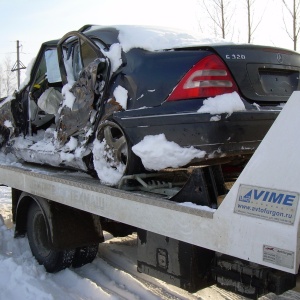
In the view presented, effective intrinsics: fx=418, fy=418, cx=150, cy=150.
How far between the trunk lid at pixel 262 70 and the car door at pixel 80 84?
1087mm

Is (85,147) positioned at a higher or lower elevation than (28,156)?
higher

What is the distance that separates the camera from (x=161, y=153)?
9.13 ft

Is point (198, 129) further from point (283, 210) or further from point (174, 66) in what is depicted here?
point (283, 210)

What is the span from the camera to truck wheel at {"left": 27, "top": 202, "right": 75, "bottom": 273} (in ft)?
13.6

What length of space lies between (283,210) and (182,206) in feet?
2.08

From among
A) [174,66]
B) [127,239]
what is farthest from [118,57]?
[127,239]

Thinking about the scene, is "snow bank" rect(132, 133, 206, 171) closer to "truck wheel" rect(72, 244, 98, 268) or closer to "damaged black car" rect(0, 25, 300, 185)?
"damaged black car" rect(0, 25, 300, 185)

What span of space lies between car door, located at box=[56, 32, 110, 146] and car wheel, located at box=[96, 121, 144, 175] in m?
0.29

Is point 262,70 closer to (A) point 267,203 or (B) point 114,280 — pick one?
(A) point 267,203

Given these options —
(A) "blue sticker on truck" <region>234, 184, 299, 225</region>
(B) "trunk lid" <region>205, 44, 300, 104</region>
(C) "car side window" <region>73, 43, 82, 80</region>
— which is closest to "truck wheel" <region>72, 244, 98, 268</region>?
(C) "car side window" <region>73, 43, 82, 80</region>

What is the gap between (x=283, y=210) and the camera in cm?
180

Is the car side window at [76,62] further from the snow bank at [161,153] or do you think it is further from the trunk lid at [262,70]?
the trunk lid at [262,70]

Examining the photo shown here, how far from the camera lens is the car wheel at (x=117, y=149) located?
9.91ft

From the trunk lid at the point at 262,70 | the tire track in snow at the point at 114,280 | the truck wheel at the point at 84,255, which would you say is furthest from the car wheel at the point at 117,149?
the truck wheel at the point at 84,255
